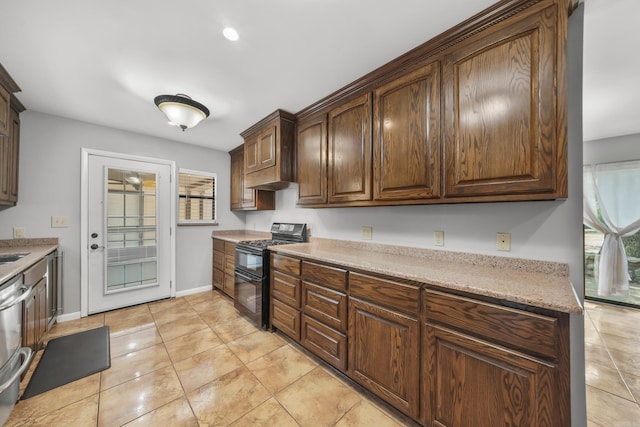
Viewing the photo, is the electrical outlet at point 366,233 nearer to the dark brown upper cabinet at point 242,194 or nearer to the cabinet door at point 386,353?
the cabinet door at point 386,353

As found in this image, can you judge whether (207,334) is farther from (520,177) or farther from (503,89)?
(503,89)

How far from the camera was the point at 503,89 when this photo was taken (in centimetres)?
130

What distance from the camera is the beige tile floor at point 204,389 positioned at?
146 centimetres

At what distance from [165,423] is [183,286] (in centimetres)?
256

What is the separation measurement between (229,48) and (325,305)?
2.04 m

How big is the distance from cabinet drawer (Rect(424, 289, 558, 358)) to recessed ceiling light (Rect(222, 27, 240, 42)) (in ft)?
6.47

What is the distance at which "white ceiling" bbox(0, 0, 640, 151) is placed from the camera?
4.37 ft

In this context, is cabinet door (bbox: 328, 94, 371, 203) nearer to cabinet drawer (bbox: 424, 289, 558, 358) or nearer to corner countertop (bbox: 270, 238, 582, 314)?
corner countertop (bbox: 270, 238, 582, 314)

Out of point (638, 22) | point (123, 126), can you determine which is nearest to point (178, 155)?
point (123, 126)

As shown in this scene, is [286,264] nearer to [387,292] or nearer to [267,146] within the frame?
[387,292]

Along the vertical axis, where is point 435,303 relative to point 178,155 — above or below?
below

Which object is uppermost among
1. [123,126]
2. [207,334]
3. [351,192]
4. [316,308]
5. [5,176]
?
[123,126]

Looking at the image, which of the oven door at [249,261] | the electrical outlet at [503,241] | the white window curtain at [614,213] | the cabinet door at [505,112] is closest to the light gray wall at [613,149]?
the white window curtain at [614,213]

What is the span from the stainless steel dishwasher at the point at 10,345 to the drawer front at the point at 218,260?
2107 millimetres
